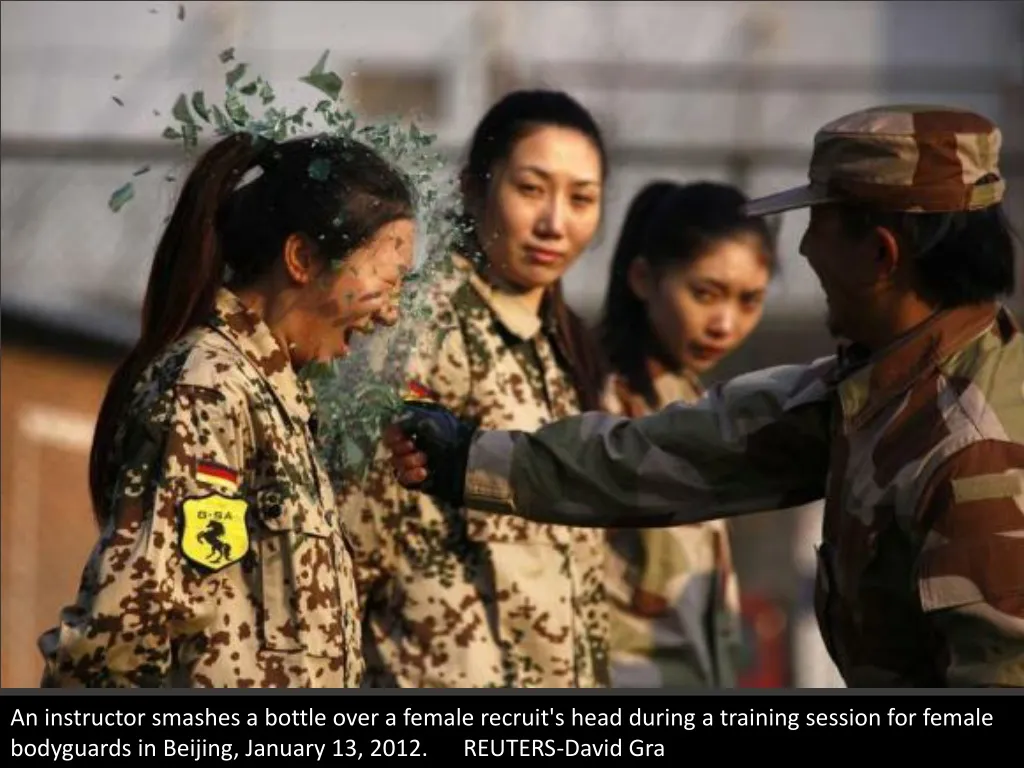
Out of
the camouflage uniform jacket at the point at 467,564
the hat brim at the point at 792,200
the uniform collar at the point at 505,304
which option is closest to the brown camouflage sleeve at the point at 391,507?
the camouflage uniform jacket at the point at 467,564

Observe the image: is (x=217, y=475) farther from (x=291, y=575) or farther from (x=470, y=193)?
(x=470, y=193)

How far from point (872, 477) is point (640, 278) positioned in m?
2.37

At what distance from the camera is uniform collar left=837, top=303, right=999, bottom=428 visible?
5.05 m

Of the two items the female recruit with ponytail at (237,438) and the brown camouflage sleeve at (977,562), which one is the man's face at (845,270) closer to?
the brown camouflage sleeve at (977,562)

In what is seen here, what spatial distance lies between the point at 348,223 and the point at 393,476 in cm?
104

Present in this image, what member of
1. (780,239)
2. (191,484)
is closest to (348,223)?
(191,484)

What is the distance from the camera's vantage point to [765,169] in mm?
16328

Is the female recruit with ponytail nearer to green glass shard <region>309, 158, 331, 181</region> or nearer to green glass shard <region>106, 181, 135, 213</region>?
green glass shard <region>309, 158, 331, 181</region>

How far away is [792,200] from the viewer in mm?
5301

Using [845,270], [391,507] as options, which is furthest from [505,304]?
[845,270]

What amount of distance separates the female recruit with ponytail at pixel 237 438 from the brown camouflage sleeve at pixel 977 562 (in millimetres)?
1047

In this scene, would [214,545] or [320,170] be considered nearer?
[214,545]
